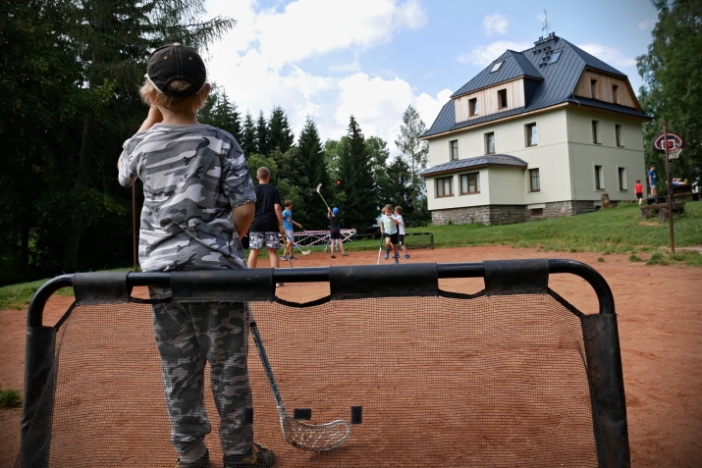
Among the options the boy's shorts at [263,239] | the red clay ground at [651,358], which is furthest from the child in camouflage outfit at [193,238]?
the boy's shorts at [263,239]

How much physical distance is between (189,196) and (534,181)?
32.9 m

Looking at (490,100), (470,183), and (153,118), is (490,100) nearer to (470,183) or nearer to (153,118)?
(470,183)

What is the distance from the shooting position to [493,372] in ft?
5.92

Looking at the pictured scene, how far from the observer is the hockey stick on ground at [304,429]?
6.23 feet

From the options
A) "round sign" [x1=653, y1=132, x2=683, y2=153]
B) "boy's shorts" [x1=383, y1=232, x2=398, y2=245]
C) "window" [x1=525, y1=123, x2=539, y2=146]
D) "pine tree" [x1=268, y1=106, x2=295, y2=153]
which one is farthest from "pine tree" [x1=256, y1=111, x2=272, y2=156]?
"round sign" [x1=653, y1=132, x2=683, y2=153]

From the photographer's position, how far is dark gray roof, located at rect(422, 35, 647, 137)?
31.1 metres

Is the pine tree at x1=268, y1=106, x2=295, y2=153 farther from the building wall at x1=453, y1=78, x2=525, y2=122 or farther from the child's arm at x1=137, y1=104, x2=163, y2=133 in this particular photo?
the child's arm at x1=137, y1=104, x2=163, y2=133

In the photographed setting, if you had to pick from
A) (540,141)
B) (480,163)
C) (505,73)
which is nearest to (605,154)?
(540,141)

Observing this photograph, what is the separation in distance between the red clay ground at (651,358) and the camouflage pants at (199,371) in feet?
0.94

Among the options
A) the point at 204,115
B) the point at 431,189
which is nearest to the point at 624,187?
the point at 431,189

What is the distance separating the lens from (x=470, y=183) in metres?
32.6

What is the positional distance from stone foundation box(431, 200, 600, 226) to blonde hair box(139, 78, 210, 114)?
30.4 metres

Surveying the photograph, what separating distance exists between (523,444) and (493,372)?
0.26m

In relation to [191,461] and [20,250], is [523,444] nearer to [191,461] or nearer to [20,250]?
[191,461]
